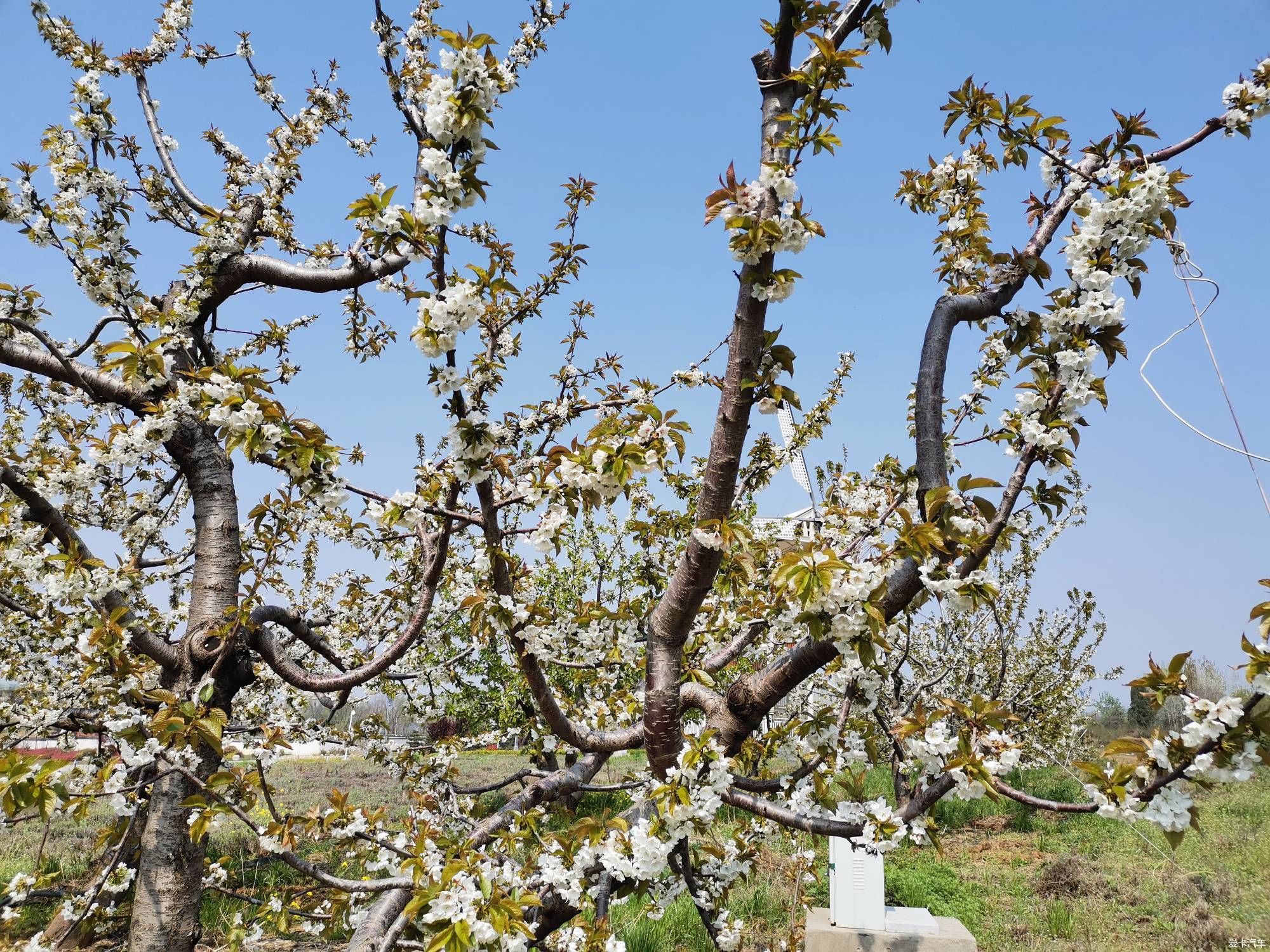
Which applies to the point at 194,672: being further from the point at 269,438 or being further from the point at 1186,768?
the point at 1186,768

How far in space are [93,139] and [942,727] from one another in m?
4.57

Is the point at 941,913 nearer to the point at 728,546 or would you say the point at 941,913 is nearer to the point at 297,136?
the point at 728,546

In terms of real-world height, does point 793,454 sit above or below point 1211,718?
above

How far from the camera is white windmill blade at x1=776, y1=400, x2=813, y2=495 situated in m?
4.00

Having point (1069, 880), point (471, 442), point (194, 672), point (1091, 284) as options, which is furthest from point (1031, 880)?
point (471, 442)

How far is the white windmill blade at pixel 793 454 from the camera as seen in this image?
4004 millimetres

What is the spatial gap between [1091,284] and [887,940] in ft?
16.3

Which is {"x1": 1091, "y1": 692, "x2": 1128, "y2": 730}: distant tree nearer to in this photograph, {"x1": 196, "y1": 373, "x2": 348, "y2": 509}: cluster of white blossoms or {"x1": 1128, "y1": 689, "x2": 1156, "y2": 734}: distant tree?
{"x1": 1128, "y1": 689, "x2": 1156, "y2": 734}: distant tree

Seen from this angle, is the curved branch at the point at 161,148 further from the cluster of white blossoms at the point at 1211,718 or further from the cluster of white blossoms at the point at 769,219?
the cluster of white blossoms at the point at 1211,718

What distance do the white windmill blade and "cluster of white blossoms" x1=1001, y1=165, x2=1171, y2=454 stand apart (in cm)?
158

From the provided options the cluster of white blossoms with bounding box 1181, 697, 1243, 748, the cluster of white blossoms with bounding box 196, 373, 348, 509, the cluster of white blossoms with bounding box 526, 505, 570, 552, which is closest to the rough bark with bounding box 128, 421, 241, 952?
the cluster of white blossoms with bounding box 196, 373, 348, 509

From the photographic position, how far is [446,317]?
63.9 inches

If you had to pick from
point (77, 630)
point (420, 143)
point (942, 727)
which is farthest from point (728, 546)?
point (77, 630)

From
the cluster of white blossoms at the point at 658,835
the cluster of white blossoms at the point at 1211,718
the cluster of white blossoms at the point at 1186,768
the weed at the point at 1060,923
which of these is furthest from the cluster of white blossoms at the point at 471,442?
the weed at the point at 1060,923
